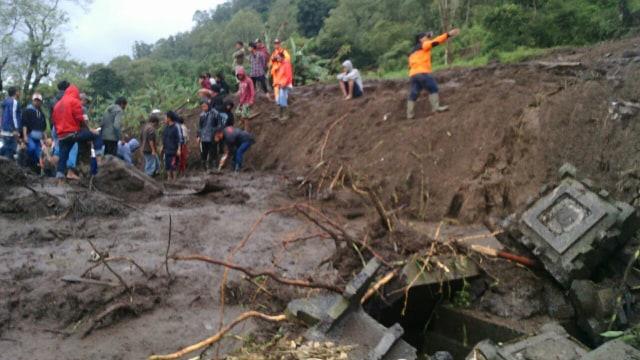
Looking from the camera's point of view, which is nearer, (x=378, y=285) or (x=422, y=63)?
(x=378, y=285)

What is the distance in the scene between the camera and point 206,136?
1327cm

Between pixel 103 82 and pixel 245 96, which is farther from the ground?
pixel 103 82

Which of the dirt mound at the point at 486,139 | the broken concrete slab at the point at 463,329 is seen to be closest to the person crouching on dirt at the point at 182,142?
the dirt mound at the point at 486,139

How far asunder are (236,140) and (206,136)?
0.74m

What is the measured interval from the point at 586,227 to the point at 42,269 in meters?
5.49

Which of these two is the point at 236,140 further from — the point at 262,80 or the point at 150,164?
the point at 262,80

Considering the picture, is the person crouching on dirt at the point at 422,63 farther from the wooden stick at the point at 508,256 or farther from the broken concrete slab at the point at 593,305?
the broken concrete slab at the point at 593,305

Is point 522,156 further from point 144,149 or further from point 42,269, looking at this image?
point 144,149

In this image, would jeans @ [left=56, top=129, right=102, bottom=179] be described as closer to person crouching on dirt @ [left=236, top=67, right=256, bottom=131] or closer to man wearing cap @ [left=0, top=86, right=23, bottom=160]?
man wearing cap @ [left=0, top=86, right=23, bottom=160]

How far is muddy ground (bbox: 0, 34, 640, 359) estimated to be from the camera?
17.4 ft

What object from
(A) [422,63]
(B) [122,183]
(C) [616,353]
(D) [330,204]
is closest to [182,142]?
(B) [122,183]

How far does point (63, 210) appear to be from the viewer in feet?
28.2

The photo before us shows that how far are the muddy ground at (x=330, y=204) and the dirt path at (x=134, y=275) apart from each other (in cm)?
2

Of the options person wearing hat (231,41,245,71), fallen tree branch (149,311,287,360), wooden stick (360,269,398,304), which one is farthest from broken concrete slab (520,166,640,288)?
person wearing hat (231,41,245,71)
